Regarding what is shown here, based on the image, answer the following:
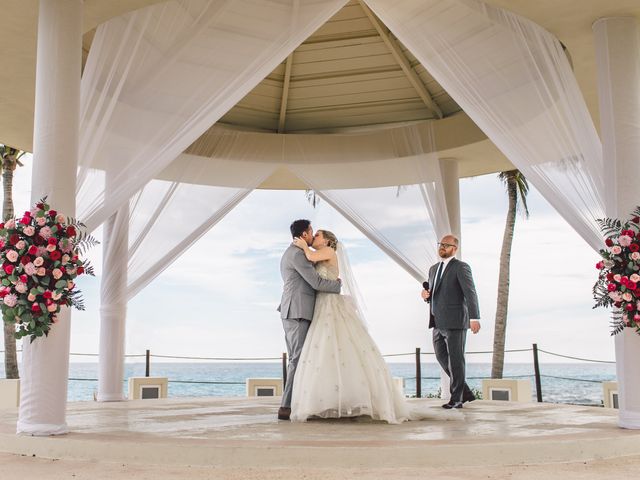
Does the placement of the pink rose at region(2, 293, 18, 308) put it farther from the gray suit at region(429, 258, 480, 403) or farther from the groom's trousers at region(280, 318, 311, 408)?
the gray suit at region(429, 258, 480, 403)

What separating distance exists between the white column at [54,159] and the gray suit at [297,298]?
6.62 feet

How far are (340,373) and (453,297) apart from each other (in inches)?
63.3

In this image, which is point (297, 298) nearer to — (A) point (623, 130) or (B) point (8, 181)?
(A) point (623, 130)

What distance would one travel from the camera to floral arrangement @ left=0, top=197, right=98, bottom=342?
4.84 metres

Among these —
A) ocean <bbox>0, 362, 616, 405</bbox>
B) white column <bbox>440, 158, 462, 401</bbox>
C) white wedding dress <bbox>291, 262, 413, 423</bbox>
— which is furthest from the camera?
ocean <bbox>0, 362, 616, 405</bbox>

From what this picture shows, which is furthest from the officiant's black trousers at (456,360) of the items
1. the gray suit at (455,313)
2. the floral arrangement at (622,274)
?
the floral arrangement at (622,274)

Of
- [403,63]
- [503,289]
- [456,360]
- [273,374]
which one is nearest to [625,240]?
[456,360]

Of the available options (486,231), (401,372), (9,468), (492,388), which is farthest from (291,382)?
(401,372)

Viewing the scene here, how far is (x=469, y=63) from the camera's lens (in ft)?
20.4

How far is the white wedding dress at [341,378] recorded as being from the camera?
598 cm

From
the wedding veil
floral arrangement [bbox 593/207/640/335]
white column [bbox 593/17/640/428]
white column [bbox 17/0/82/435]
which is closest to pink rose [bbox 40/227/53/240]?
white column [bbox 17/0/82/435]

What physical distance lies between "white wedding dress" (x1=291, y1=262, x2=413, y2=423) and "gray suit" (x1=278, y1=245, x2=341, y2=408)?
0.12m

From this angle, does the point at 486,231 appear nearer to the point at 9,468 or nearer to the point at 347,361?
the point at 347,361

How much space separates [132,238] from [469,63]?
165 inches
